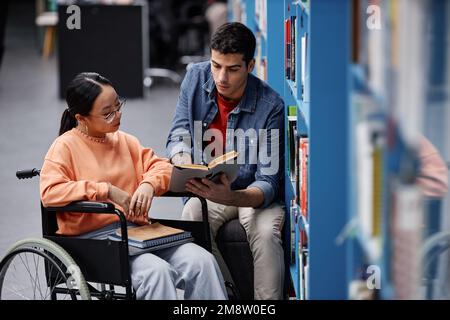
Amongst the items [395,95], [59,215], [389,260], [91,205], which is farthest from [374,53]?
[59,215]

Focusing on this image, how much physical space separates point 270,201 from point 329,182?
2.41 feet

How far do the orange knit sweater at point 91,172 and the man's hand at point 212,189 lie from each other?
104 mm

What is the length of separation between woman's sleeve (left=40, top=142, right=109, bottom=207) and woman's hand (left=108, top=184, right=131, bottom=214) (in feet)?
0.07

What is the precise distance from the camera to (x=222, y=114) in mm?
4277

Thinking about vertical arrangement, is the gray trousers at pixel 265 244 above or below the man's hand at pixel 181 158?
below

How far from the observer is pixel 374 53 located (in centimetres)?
256

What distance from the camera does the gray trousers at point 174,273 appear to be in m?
3.53

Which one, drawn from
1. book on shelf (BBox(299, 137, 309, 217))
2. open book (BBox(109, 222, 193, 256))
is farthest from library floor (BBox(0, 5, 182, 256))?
book on shelf (BBox(299, 137, 309, 217))

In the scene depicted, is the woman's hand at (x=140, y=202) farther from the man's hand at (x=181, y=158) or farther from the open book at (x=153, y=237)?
the man's hand at (x=181, y=158)

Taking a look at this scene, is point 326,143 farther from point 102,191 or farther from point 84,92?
point 84,92

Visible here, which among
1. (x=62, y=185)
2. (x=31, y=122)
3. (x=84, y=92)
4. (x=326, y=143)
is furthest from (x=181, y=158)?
(x=31, y=122)

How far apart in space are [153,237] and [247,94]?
85cm

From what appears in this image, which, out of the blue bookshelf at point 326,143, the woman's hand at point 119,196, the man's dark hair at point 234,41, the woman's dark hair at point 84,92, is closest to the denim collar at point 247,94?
the man's dark hair at point 234,41
